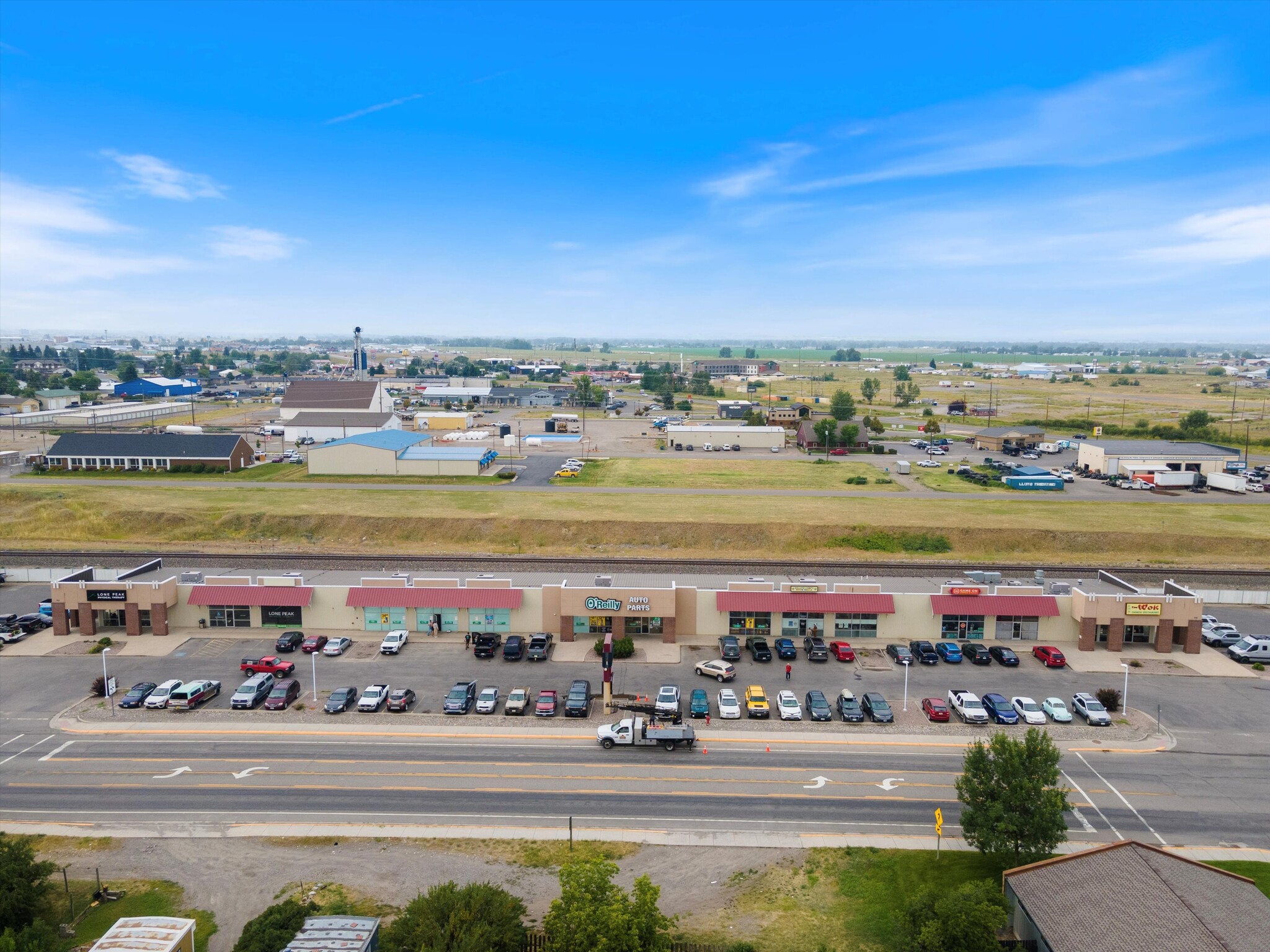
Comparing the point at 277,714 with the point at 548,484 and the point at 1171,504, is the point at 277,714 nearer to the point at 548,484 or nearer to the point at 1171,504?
the point at 548,484

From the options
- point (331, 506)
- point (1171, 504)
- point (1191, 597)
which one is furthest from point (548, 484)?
point (1171, 504)

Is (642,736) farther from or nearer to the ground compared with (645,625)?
nearer to the ground

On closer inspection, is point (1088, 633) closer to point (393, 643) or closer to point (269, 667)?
point (393, 643)

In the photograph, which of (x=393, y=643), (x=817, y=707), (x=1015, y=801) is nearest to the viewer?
(x=1015, y=801)

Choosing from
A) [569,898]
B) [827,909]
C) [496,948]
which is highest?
[569,898]

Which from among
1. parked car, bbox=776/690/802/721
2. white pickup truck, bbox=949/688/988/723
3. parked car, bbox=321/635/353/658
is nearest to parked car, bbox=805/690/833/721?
parked car, bbox=776/690/802/721

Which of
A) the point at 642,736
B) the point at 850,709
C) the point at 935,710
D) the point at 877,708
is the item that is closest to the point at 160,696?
the point at 642,736
